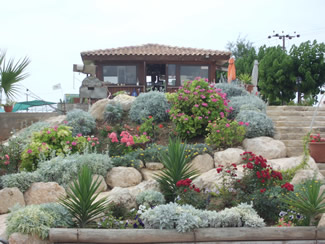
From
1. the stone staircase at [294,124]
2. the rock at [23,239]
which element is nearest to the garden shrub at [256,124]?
the stone staircase at [294,124]

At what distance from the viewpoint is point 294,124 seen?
10.6 m

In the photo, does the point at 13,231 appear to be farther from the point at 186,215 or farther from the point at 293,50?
the point at 293,50

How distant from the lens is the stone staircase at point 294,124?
948cm

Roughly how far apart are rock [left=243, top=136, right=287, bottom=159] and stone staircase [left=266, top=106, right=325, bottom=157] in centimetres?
39

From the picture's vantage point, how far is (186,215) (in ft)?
15.8

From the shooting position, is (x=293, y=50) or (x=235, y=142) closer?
(x=235, y=142)

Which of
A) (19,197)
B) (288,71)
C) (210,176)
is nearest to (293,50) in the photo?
(288,71)

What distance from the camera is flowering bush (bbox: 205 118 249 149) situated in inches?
352

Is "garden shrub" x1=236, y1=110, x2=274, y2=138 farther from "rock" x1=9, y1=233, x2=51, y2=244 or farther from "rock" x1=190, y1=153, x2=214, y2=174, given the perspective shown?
"rock" x1=9, y1=233, x2=51, y2=244

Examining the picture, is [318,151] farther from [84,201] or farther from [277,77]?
[277,77]

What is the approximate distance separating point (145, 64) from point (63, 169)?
40.0 feet

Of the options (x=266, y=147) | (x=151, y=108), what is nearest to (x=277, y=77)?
(x=151, y=108)

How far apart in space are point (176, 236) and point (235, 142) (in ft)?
16.1

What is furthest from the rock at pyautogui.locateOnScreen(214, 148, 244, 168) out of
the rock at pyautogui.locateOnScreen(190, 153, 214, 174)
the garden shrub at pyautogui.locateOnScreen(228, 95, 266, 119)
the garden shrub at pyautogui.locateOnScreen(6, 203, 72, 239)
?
the garden shrub at pyautogui.locateOnScreen(6, 203, 72, 239)
